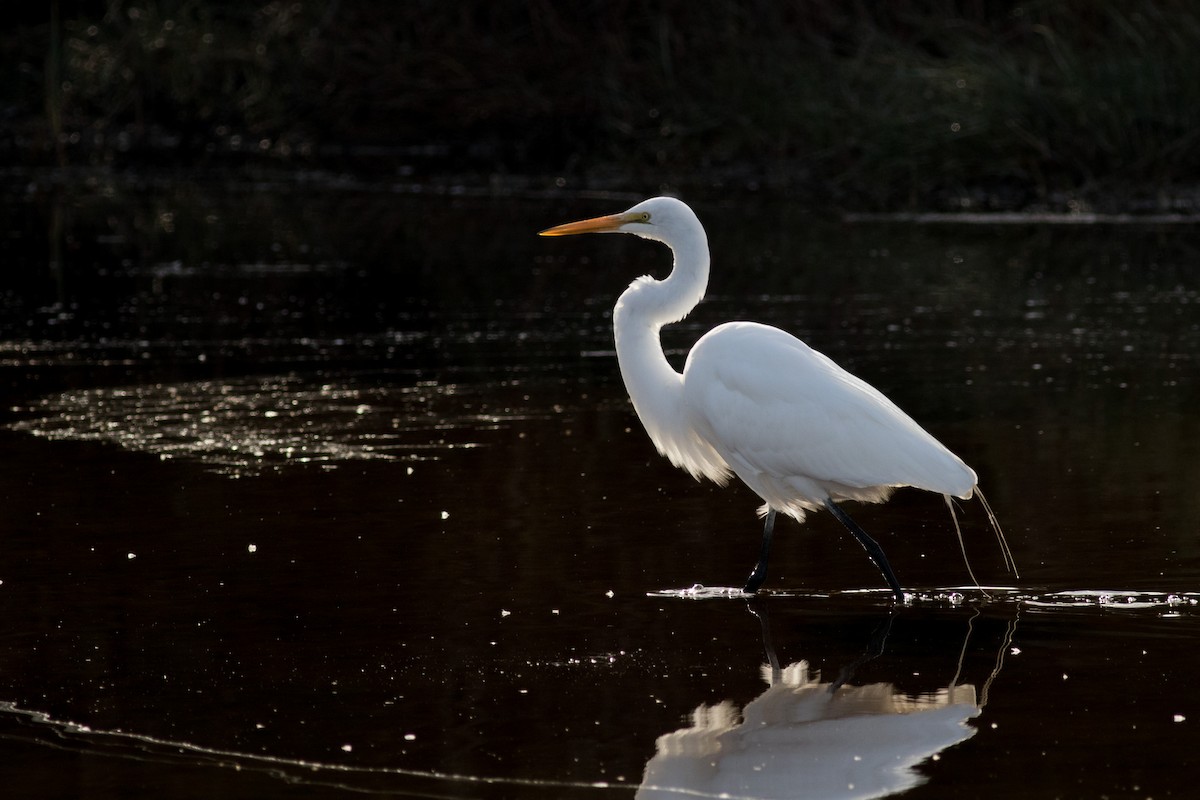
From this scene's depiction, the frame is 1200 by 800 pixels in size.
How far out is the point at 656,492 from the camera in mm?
6316

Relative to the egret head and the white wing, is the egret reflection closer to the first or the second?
the white wing

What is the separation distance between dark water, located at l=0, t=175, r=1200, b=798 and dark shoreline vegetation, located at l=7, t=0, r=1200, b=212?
13.1 ft

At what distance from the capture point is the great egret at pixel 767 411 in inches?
198

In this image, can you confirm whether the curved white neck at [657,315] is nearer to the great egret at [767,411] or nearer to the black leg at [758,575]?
the great egret at [767,411]

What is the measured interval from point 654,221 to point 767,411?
76 centimetres

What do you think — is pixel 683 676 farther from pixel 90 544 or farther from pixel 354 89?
pixel 354 89

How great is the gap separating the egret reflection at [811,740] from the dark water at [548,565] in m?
0.01

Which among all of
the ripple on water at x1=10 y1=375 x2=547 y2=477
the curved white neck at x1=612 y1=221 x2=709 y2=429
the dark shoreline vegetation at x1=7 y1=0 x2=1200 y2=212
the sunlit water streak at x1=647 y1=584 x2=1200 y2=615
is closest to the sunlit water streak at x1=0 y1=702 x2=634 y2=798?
the sunlit water streak at x1=647 y1=584 x2=1200 y2=615

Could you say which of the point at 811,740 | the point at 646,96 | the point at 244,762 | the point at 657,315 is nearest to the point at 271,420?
the point at 657,315

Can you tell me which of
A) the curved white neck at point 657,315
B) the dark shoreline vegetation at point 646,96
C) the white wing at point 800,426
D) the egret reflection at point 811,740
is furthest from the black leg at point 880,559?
the dark shoreline vegetation at point 646,96

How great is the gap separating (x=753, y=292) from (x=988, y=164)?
16.9ft

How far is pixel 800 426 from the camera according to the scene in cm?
515

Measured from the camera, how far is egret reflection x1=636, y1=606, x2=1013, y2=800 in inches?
142

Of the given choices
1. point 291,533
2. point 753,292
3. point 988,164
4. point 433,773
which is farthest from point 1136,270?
point 433,773
